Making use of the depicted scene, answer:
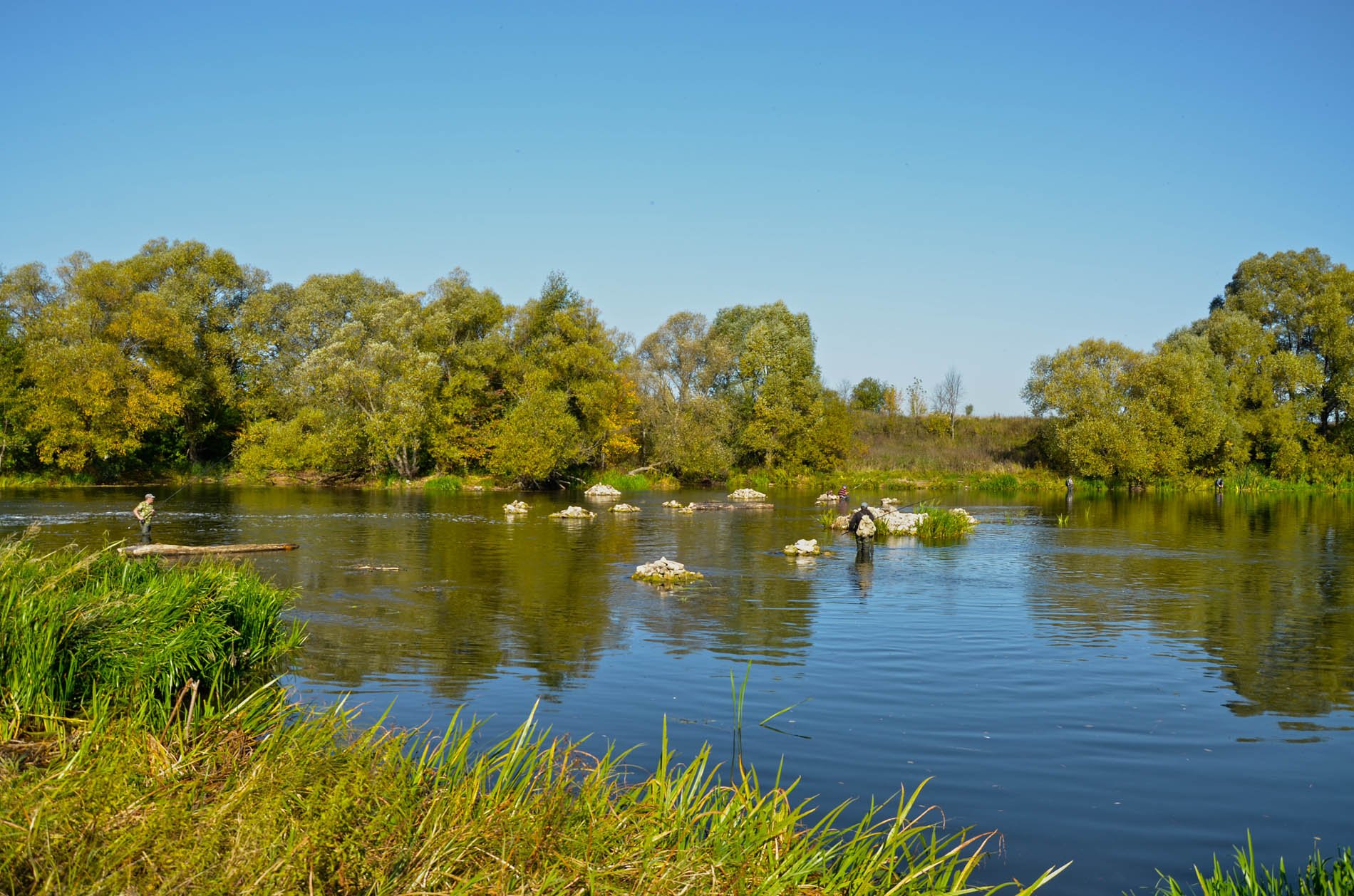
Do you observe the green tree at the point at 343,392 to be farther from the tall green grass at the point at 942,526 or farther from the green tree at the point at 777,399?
the tall green grass at the point at 942,526

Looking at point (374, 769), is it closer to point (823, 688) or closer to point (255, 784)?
point (255, 784)

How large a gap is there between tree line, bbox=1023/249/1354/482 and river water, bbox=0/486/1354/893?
30528 mm

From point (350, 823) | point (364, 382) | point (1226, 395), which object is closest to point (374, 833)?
point (350, 823)

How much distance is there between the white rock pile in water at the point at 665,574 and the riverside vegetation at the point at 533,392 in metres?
31.7

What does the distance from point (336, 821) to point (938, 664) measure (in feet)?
34.9

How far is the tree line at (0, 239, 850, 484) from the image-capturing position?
49812mm

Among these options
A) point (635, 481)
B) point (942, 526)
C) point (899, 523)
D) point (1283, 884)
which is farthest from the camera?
point (635, 481)

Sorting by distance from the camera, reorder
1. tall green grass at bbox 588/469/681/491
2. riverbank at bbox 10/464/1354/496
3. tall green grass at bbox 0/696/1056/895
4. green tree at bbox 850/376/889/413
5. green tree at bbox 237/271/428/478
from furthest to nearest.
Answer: green tree at bbox 850/376/889/413, tall green grass at bbox 588/469/681/491, riverbank at bbox 10/464/1354/496, green tree at bbox 237/271/428/478, tall green grass at bbox 0/696/1056/895

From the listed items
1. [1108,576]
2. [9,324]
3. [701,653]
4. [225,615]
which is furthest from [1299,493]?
[9,324]

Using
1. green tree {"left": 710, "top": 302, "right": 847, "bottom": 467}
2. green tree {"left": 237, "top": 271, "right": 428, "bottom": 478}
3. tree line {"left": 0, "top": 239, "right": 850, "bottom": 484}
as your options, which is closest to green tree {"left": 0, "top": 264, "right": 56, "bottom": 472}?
tree line {"left": 0, "top": 239, "right": 850, "bottom": 484}

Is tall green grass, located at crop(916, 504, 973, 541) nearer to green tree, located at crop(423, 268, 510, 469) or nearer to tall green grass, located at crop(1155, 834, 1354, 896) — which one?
tall green grass, located at crop(1155, 834, 1354, 896)

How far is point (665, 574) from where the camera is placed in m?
21.0

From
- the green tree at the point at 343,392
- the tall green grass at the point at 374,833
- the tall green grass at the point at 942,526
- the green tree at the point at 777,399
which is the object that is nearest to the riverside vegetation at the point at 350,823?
the tall green grass at the point at 374,833

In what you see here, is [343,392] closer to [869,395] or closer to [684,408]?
[684,408]
